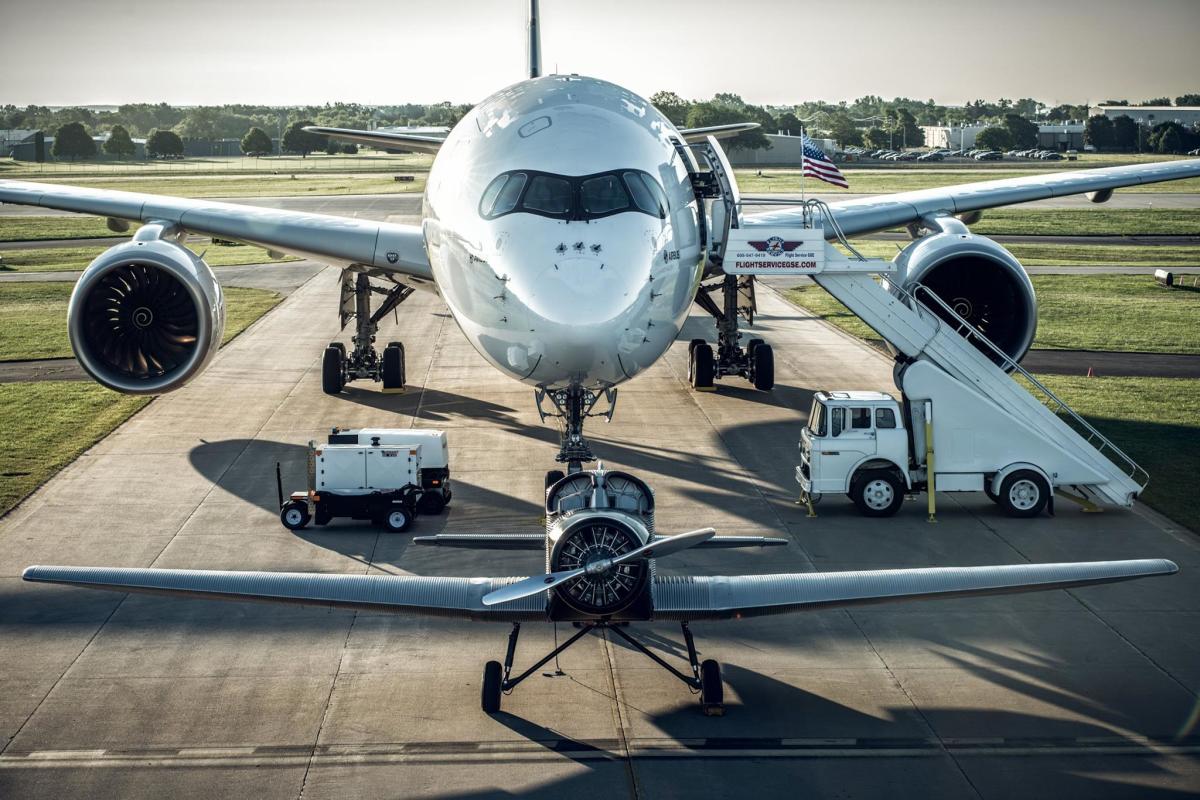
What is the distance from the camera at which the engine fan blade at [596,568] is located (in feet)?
33.6

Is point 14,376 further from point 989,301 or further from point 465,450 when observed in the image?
point 989,301

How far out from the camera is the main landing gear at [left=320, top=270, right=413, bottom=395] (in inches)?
1033

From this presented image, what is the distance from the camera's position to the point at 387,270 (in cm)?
2238

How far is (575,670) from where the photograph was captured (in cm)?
1291

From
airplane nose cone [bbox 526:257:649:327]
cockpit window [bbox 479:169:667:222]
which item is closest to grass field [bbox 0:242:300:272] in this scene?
cockpit window [bbox 479:169:667:222]

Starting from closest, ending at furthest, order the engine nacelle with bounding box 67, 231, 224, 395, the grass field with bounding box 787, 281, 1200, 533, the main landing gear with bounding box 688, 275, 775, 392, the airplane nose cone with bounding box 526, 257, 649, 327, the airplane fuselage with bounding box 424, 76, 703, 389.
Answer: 1. the airplane nose cone with bounding box 526, 257, 649, 327
2. the airplane fuselage with bounding box 424, 76, 703, 389
3. the grass field with bounding box 787, 281, 1200, 533
4. the engine nacelle with bounding box 67, 231, 224, 395
5. the main landing gear with bounding box 688, 275, 775, 392

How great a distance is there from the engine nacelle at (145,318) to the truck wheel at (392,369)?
4.46 meters

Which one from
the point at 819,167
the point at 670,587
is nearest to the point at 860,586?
the point at 670,587

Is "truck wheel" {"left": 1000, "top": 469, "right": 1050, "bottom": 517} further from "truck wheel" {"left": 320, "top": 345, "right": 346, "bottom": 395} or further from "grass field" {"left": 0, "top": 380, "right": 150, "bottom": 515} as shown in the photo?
"grass field" {"left": 0, "top": 380, "right": 150, "bottom": 515}

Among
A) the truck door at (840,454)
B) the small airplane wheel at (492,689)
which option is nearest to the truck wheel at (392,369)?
the truck door at (840,454)

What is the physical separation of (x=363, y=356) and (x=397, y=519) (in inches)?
382

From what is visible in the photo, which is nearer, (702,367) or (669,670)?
(669,670)

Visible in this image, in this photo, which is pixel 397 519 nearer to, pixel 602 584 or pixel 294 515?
pixel 294 515

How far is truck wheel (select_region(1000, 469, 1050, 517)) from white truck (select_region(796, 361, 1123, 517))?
0.01m
